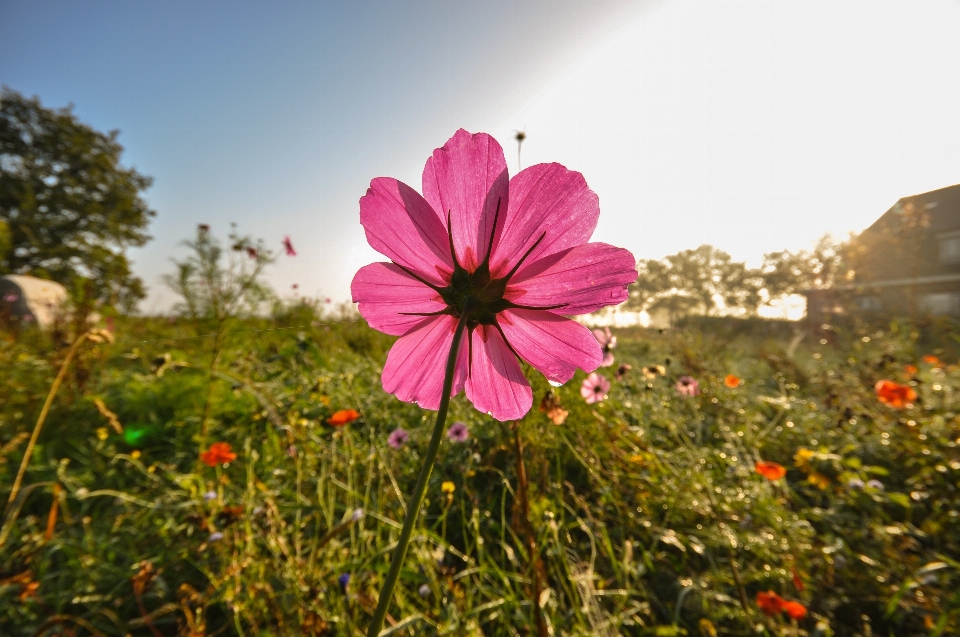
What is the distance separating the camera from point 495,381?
1.26 ft

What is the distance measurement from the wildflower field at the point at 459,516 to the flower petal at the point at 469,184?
1.87 feet

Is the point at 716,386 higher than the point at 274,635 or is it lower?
higher

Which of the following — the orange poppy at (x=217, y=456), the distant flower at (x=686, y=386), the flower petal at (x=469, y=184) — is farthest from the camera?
the distant flower at (x=686, y=386)

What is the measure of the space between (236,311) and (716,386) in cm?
320

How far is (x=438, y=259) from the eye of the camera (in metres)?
0.37

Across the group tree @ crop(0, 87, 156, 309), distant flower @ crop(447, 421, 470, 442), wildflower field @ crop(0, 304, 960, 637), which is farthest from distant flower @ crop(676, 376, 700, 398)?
tree @ crop(0, 87, 156, 309)

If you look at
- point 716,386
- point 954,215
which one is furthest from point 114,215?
point 954,215

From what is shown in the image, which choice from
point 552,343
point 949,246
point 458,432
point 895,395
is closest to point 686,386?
point 895,395

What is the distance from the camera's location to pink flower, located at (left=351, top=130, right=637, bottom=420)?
344 millimetres

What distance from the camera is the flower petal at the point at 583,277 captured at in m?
0.34

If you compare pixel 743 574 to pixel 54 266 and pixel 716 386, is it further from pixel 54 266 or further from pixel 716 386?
pixel 54 266

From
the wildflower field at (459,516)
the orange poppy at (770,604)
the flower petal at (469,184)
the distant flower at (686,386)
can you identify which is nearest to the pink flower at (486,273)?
the flower petal at (469,184)

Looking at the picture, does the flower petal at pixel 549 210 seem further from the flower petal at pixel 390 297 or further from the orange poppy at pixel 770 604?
the orange poppy at pixel 770 604

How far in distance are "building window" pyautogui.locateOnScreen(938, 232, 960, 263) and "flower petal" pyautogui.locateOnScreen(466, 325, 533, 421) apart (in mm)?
19013
